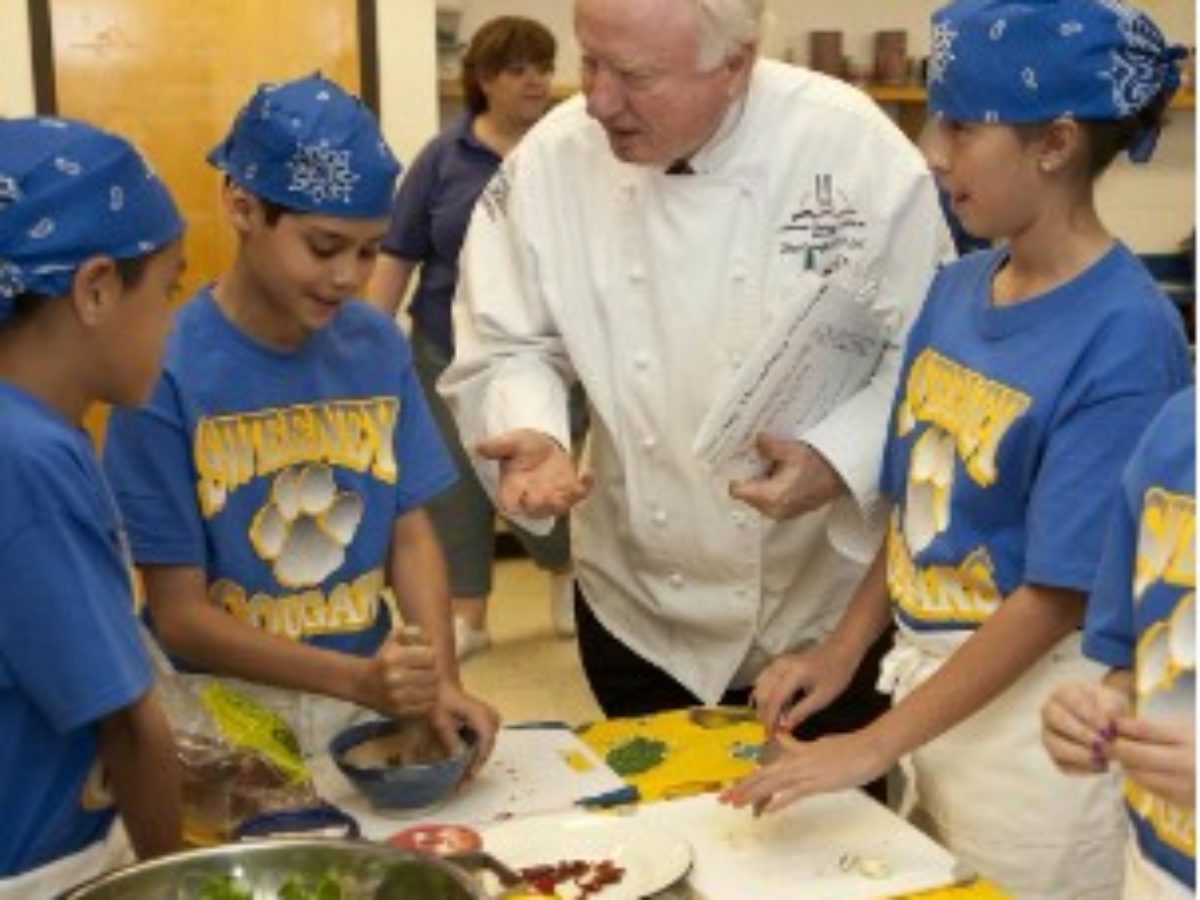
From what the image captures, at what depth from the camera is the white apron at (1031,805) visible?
4.78 feet

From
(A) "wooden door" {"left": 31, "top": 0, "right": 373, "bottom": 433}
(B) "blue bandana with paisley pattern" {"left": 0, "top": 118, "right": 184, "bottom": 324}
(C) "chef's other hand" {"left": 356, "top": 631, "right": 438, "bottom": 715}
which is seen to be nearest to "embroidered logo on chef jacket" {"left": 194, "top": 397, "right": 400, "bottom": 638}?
(C) "chef's other hand" {"left": 356, "top": 631, "right": 438, "bottom": 715}

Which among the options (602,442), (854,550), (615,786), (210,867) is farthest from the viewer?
(602,442)

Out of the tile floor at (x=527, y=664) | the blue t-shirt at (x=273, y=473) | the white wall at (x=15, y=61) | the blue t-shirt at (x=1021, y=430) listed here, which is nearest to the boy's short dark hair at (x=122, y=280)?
the blue t-shirt at (x=273, y=473)

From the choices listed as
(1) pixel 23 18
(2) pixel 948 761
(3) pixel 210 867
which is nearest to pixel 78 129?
(3) pixel 210 867

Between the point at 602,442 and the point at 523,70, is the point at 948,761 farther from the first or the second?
the point at 523,70

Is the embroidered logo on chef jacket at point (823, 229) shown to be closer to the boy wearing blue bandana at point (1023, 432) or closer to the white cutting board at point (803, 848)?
the boy wearing blue bandana at point (1023, 432)

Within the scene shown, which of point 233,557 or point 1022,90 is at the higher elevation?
point 1022,90

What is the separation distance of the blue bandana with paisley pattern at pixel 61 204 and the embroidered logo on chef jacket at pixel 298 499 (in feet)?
1.14

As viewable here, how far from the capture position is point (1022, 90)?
144 cm

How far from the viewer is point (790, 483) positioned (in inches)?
68.3

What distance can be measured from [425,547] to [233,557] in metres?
0.27

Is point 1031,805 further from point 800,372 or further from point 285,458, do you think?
point 285,458

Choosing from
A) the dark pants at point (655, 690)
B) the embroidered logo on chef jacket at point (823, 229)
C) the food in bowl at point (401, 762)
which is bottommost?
the dark pants at point (655, 690)

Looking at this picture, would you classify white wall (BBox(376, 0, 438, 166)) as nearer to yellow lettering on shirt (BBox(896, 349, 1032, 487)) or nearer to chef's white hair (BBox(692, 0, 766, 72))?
chef's white hair (BBox(692, 0, 766, 72))
